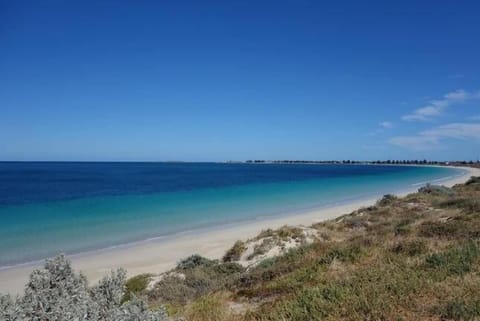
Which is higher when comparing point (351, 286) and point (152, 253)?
point (351, 286)

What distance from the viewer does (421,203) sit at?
67.6 feet

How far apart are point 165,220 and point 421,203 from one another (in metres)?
17.3

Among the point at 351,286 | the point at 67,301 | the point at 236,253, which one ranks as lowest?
the point at 236,253

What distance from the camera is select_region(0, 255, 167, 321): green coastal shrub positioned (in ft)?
10.2

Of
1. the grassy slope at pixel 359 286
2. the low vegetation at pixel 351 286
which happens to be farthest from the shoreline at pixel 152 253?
the grassy slope at pixel 359 286

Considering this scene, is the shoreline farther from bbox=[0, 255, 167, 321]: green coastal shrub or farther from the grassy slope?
bbox=[0, 255, 167, 321]: green coastal shrub

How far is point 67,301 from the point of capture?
3.44 m

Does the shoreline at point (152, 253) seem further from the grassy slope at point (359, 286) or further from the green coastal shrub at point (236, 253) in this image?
the grassy slope at point (359, 286)

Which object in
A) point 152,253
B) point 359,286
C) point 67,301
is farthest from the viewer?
point 152,253

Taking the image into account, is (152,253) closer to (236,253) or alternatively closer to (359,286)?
(236,253)

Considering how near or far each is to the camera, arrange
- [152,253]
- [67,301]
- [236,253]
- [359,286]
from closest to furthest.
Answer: [67,301] < [359,286] < [236,253] < [152,253]

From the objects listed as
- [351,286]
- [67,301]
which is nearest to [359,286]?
[351,286]

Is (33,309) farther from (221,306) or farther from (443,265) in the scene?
(443,265)

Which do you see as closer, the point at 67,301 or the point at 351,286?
the point at 67,301
